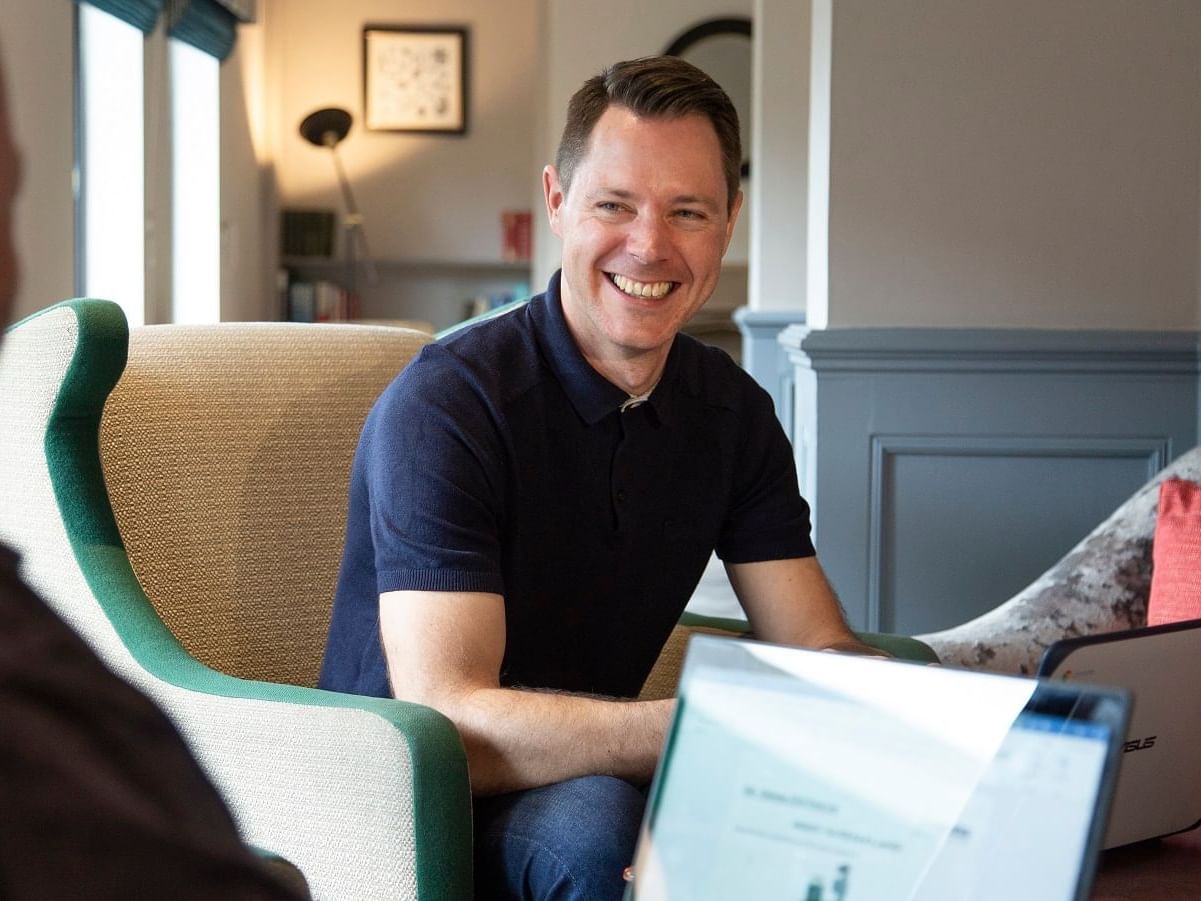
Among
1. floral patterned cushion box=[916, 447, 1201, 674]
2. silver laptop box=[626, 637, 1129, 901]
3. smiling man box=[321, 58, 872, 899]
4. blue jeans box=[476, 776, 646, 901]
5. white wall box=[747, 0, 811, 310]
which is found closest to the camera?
silver laptop box=[626, 637, 1129, 901]

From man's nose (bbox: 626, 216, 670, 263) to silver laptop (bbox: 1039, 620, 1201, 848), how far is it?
0.76m

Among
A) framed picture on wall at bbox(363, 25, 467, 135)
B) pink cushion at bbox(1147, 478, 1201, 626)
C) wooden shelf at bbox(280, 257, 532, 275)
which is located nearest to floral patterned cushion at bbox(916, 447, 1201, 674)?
pink cushion at bbox(1147, 478, 1201, 626)

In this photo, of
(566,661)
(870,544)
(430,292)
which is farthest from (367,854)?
(430,292)

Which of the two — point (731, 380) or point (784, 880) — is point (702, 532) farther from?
point (784, 880)

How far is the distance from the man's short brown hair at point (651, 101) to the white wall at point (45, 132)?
2.13 meters

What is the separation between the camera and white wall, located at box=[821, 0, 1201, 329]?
3168 mm

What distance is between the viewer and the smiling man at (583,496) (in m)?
1.49

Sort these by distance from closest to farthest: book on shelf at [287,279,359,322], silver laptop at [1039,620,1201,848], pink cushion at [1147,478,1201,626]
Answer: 1. silver laptop at [1039,620,1201,848]
2. pink cushion at [1147,478,1201,626]
3. book on shelf at [287,279,359,322]

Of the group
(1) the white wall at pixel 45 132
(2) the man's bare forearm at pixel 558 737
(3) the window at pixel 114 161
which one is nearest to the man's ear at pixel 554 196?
(2) the man's bare forearm at pixel 558 737

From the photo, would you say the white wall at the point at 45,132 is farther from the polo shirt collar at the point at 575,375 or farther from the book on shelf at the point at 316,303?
the book on shelf at the point at 316,303

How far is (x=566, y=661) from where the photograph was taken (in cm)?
172

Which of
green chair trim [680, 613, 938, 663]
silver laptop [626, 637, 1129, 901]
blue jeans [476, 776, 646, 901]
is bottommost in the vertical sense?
blue jeans [476, 776, 646, 901]

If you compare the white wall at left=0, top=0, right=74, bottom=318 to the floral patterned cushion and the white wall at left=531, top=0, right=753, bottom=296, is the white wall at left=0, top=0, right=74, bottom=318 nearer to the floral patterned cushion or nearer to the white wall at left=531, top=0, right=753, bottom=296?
the floral patterned cushion

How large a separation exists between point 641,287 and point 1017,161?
67.4 inches
